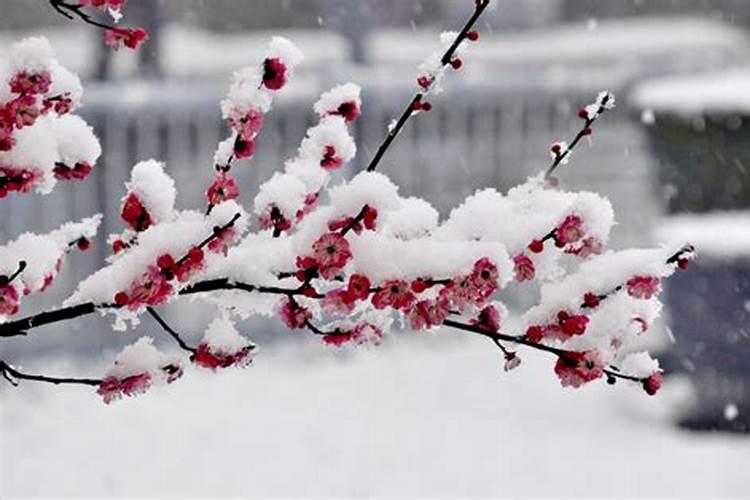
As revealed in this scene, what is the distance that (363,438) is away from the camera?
7516mm

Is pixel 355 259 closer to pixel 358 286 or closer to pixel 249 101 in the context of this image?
pixel 358 286

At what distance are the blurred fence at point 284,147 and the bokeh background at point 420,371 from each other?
13mm

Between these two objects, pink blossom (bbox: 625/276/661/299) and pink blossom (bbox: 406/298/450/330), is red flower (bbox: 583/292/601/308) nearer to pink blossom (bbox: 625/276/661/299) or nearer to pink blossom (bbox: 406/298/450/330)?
pink blossom (bbox: 625/276/661/299)

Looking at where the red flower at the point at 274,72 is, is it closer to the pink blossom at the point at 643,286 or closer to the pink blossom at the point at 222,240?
the pink blossom at the point at 222,240

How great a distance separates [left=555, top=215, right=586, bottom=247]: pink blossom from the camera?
2.78 m

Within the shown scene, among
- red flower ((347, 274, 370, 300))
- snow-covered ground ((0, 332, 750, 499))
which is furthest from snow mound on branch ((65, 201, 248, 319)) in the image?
snow-covered ground ((0, 332, 750, 499))

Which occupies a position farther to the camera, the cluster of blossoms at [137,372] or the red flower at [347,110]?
the red flower at [347,110]

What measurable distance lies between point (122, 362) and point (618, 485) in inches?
162

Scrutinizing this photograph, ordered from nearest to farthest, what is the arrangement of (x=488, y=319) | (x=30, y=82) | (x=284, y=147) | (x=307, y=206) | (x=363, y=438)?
(x=30, y=82), (x=488, y=319), (x=307, y=206), (x=363, y=438), (x=284, y=147)

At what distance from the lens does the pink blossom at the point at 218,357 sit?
9.80 ft

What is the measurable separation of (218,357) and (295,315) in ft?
0.56

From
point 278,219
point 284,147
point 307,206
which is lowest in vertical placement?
point 278,219

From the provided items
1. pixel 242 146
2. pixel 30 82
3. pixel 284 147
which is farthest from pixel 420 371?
pixel 30 82

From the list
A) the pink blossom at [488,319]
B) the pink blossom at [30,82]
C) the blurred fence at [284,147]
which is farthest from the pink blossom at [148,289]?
the blurred fence at [284,147]
